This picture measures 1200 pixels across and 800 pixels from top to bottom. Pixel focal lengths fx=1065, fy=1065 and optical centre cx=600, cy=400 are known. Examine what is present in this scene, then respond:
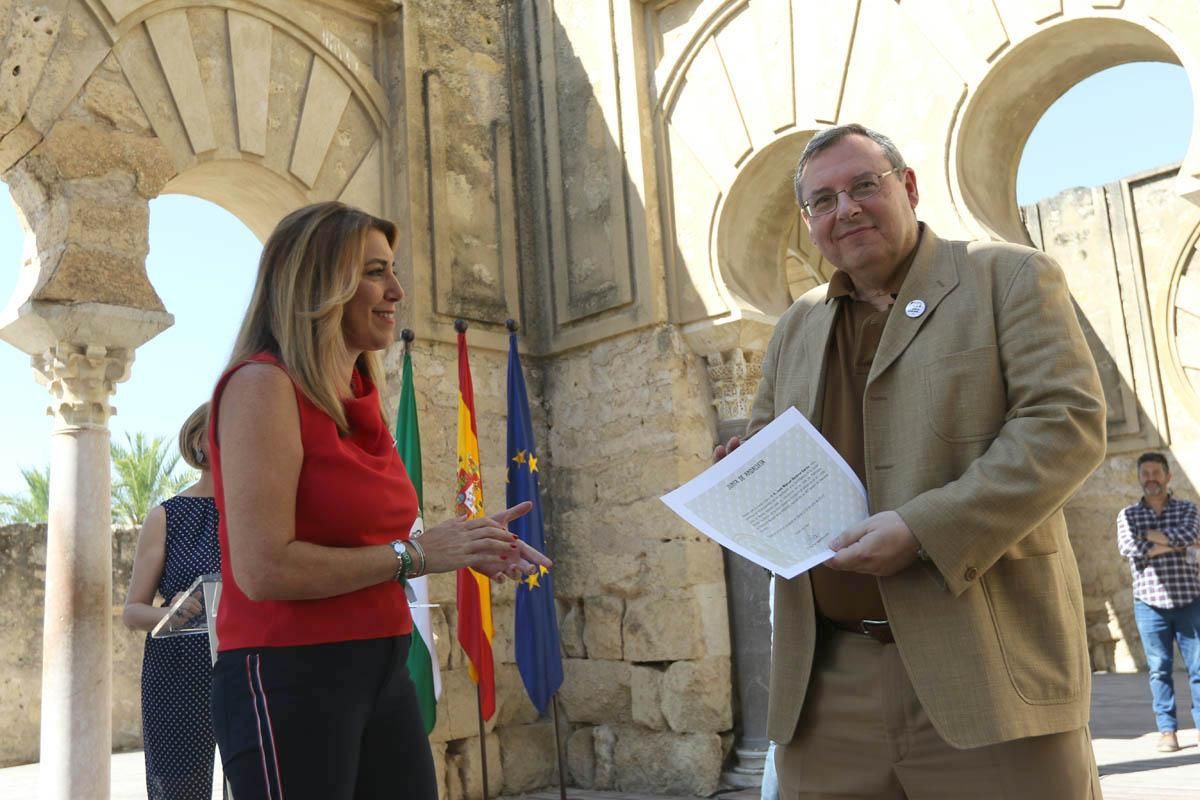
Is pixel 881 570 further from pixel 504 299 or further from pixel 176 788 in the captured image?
pixel 504 299

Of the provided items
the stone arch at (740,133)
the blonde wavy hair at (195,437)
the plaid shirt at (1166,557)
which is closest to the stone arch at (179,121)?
the stone arch at (740,133)

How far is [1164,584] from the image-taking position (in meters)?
5.93

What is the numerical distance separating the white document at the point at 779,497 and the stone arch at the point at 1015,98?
3838 mm

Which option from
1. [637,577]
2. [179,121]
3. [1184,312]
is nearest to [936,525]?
[637,577]

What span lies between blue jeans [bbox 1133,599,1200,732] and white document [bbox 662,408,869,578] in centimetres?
510

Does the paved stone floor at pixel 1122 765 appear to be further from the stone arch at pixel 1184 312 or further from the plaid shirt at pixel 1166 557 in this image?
the stone arch at pixel 1184 312

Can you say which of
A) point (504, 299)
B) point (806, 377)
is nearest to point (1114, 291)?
point (504, 299)

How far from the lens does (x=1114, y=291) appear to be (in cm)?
1248

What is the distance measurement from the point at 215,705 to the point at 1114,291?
41.8ft

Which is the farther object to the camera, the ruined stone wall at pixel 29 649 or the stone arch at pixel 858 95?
the ruined stone wall at pixel 29 649

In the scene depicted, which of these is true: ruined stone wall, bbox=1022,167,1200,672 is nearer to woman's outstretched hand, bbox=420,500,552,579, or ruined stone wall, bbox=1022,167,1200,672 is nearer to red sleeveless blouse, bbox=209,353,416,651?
woman's outstretched hand, bbox=420,500,552,579

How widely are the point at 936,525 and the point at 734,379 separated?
4668 mm

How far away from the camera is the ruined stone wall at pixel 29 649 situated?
9367 millimetres

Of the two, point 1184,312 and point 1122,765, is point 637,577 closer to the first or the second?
point 1122,765
